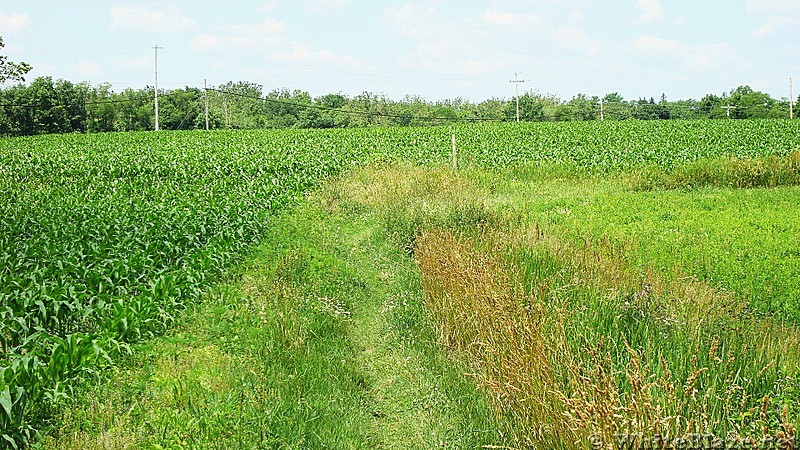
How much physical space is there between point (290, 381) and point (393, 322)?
7.27 ft

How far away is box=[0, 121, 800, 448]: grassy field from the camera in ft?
14.5

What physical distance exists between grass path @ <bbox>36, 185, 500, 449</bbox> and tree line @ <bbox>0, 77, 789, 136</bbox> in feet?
252

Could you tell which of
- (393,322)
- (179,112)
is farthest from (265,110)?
(393,322)

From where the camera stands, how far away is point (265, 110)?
107625 millimetres

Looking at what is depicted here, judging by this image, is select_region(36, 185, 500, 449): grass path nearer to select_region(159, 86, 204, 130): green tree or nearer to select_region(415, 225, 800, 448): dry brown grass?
select_region(415, 225, 800, 448): dry brown grass

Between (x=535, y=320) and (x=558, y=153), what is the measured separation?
991 inches

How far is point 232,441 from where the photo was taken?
16.1 ft

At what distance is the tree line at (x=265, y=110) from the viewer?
250 feet

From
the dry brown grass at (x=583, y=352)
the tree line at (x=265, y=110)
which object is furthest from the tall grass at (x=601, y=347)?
the tree line at (x=265, y=110)

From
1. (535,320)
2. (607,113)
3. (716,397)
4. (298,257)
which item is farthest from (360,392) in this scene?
(607,113)

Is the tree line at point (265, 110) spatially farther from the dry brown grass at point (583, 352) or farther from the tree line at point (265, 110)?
the dry brown grass at point (583, 352)

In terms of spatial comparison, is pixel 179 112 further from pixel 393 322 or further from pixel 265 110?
pixel 393 322

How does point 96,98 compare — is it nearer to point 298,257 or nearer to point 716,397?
point 298,257

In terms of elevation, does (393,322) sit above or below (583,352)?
below
